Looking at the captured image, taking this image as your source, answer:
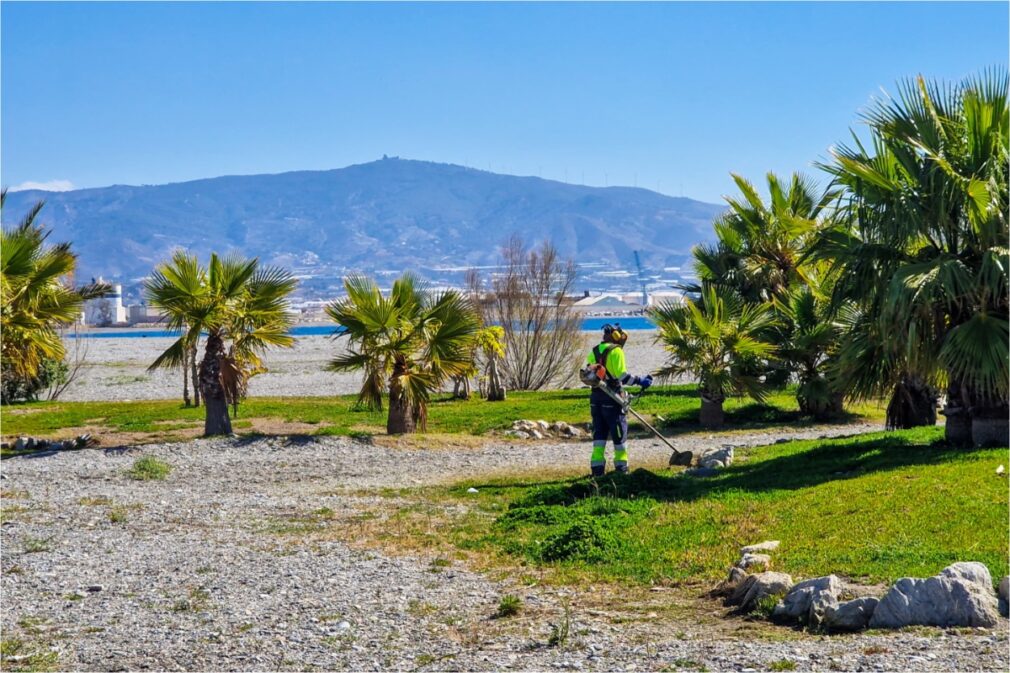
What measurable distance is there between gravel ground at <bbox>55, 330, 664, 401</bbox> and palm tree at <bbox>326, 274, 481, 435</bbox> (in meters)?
9.46

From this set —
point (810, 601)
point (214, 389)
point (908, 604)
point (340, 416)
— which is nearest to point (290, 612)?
point (810, 601)

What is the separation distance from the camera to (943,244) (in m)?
14.9

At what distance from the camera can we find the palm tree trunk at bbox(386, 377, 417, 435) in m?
22.3

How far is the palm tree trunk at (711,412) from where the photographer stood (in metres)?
24.1

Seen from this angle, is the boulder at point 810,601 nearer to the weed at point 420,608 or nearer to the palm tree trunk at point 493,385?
the weed at point 420,608

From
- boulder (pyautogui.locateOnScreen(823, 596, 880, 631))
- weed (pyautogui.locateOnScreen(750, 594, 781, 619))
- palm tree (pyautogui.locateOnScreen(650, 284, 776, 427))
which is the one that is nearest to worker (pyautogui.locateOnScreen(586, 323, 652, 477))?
weed (pyautogui.locateOnScreen(750, 594, 781, 619))

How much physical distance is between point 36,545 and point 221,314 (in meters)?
9.21

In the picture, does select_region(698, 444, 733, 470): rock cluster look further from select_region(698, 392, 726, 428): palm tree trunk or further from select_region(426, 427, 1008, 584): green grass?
select_region(698, 392, 726, 428): palm tree trunk

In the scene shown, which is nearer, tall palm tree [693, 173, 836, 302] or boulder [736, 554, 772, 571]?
boulder [736, 554, 772, 571]

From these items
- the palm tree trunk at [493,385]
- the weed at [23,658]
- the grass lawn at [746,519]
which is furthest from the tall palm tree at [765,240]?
the weed at [23,658]

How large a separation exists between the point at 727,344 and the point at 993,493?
40.7 ft

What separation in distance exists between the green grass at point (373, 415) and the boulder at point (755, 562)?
13.1 metres

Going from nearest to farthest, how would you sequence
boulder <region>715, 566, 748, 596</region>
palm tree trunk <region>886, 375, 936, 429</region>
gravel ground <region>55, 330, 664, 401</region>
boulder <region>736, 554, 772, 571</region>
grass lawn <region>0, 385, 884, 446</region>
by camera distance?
boulder <region>715, 566, 748, 596</region>, boulder <region>736, 554, 772, 571</region>, palm tree trunk <region>886, 375, 936, 429</region>, grass lawn <region>0, 385, 884, 446</region>, gravel ground <region>55, 330, 664, 401</region>

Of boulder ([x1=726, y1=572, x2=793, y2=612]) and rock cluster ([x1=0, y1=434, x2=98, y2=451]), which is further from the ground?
rock cluster ([x1=0, y1=434, x2=98, y2=451])
